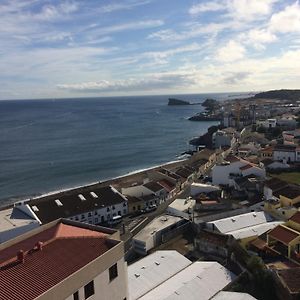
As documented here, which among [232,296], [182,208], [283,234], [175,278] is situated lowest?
[232,296]

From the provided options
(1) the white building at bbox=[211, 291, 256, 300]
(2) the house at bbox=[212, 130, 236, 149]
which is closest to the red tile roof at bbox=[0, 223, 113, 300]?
(1) the white building at bbox=[211, 291, 256, 300]

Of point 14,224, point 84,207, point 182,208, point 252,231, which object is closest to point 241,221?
point 252,231

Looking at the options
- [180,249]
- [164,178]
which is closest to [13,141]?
[164,178]

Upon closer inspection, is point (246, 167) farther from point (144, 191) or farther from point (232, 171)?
point (144, 191)

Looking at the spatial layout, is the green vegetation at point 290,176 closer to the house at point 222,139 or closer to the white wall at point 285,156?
the white wall at point 285,156

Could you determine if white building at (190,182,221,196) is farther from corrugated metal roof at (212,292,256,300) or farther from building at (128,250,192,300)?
corrugated metal roof at (212,292,256,300)


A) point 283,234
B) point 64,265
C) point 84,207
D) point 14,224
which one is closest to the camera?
point 64,265

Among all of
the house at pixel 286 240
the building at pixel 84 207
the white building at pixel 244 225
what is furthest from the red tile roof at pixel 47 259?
the building at pixel 84 207
